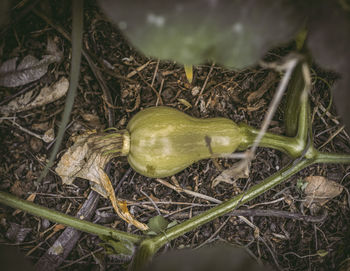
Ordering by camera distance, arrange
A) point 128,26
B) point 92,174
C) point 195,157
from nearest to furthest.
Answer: point 128,26
point 195,157
point 92,174

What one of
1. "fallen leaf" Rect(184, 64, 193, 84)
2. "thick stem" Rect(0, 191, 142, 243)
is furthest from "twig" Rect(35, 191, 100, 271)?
"fallen leaf" Rect(184, 64, 193, 84)

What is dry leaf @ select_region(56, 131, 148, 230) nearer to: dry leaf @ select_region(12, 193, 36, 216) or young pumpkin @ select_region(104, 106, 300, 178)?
young pumpkin @ select_region(104, 106, 300, 178)

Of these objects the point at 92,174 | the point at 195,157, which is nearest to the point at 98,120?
the point at 92,174

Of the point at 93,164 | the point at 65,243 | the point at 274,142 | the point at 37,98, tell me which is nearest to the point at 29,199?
the point at 65,243

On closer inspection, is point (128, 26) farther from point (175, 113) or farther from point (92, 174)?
point (92, 174)

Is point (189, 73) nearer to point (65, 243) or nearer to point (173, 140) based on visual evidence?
point (173, 140)

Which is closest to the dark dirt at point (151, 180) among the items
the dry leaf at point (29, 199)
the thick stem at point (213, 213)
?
the dry leaf at point (29, 199)
